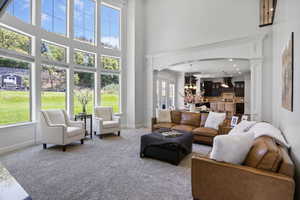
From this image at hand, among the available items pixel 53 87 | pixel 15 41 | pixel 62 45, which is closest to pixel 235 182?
pixel 53 87

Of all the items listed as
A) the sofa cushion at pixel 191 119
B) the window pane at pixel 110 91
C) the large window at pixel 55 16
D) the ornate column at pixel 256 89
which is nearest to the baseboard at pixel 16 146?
the window pane at pixel 110 91

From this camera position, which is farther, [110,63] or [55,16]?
[110,63]

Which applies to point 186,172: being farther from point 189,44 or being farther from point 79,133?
point 189,44

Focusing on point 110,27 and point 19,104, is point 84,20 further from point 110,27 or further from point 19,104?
point 19,104

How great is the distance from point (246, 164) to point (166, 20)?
230 inches

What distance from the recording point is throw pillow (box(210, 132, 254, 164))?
1.78m

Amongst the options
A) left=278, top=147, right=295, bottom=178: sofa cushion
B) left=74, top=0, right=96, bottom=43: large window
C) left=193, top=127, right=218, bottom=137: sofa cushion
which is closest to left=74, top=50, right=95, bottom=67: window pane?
left=74, top=0, right=96, bottom=43: large window

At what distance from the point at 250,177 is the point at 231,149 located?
31 centimetres

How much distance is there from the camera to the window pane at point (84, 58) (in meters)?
5.39

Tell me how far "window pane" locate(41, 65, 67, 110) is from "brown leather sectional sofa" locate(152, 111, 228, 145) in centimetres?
303

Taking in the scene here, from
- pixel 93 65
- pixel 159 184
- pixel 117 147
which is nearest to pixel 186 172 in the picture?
pixel 159 184

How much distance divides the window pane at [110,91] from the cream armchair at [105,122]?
29.1 inches

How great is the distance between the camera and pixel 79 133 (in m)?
4.22

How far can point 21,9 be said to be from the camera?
13.0 feet
